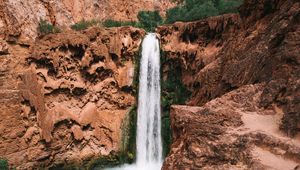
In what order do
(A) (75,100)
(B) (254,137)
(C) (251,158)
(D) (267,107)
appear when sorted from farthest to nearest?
(A) (75,100) → (D) (267,107) → (B) (254,137) → (C) (251,158)

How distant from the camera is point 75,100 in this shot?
2342cm

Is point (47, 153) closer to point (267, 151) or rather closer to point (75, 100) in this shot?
point (75, 100)

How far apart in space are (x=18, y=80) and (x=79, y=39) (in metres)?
4.45

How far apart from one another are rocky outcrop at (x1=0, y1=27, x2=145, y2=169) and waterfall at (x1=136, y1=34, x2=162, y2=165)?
2.24 ft

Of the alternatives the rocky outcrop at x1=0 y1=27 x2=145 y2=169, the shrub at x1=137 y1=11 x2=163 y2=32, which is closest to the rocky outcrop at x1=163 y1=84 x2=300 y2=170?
the rocky outcrop at x1=0 y1=27 x2=145 y2=169

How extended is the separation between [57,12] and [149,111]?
480 inches

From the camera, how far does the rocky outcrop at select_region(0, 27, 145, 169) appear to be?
21469mm

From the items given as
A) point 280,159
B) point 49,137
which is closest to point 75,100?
point 49,137

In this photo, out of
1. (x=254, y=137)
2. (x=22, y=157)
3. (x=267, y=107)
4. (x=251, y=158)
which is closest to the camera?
(x=251, y=158)

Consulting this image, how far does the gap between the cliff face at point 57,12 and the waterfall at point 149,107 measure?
25.0 feet

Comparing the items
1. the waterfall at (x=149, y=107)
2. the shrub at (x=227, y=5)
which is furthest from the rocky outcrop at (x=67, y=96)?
the shrub at (x=227, y=5)

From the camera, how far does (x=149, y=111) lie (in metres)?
24.8

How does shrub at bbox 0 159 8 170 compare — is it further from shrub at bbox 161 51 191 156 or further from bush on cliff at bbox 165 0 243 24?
Answer: bush on cliff at bbox 165 0 243 24

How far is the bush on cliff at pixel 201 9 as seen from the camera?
1236 inches
